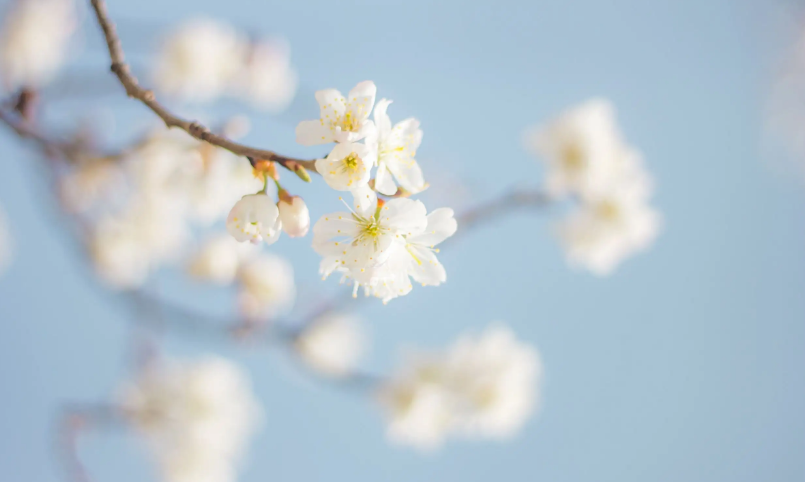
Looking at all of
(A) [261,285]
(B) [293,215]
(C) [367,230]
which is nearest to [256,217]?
(B) [293,215]

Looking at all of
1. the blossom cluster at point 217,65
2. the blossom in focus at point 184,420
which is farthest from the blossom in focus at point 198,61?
the blossom in focus at point 184,420

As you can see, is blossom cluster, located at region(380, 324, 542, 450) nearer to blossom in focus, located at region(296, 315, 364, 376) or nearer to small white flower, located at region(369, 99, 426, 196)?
blossom in focus, located at region(296, 315, 364, 376)

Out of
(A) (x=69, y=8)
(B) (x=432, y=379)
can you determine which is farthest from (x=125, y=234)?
(B) (x=432, y=379)

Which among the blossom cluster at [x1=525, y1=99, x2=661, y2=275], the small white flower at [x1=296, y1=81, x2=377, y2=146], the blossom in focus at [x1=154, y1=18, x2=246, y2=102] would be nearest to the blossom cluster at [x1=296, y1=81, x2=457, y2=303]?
the small white flower at [x1=296, y1=81, x2=377, y2=146]

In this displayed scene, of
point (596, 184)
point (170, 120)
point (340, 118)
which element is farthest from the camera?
point (596, 184)

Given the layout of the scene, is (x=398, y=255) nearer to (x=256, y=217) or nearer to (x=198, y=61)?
(x=256, y=217)

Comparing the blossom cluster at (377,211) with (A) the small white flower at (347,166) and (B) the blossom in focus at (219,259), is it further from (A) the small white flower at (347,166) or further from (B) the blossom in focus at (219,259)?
(B) the blossom in focus at (219,259)
